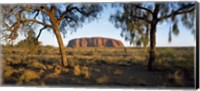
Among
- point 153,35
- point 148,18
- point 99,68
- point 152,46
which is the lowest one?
point 99,68

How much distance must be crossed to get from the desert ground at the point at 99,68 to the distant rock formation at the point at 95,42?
8 centimetres

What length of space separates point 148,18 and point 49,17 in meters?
1.66

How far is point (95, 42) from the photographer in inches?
211

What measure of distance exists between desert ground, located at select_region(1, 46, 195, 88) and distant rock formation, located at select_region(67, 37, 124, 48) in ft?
0.26

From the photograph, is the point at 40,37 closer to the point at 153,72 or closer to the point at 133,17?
the point at 133,17

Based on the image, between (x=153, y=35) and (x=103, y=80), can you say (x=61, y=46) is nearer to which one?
(x=103, y=80)

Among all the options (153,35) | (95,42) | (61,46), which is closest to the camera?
(153,35)

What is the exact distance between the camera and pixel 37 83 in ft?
18.2

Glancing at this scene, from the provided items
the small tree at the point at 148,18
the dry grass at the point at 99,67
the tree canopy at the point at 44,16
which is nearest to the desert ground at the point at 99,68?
the dry grass at the point at 99,67

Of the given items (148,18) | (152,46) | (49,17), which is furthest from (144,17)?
(49,17)

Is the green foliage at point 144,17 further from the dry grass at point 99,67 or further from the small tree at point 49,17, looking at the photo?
the small tree at point 49,17

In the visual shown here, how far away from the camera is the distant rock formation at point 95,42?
530cm

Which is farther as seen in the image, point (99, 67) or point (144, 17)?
point (99, 67)

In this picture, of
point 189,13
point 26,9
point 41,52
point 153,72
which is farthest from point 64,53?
point 189,13
